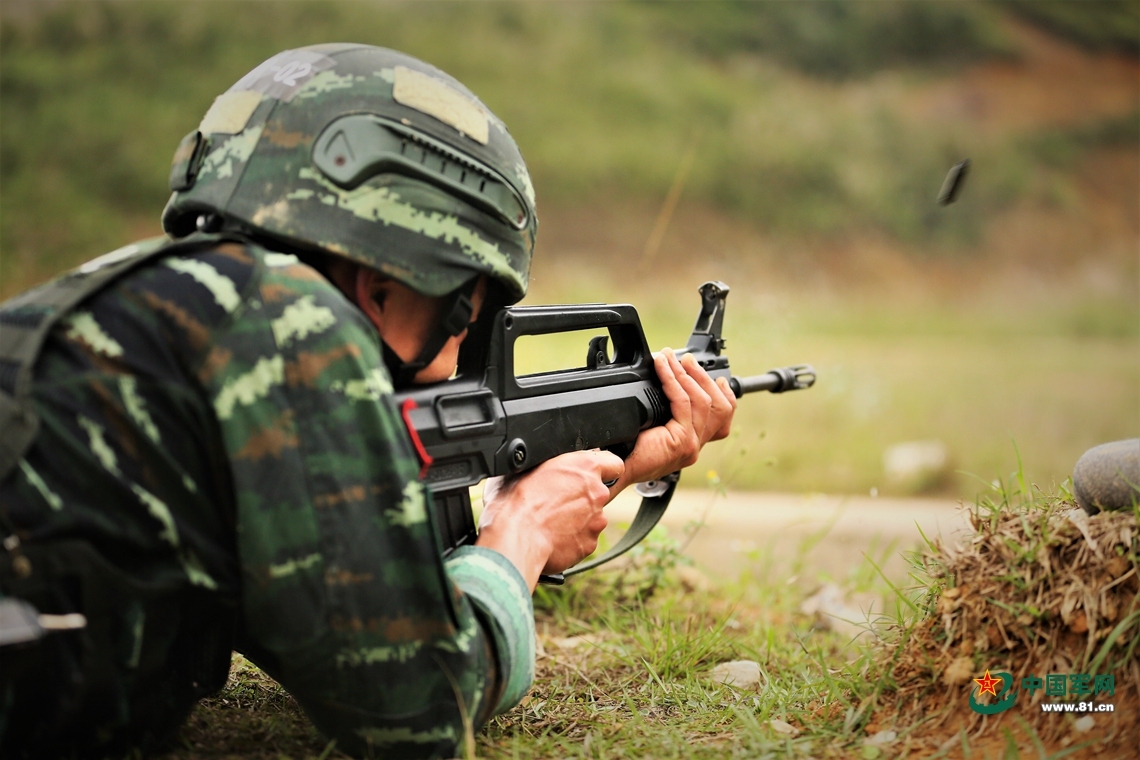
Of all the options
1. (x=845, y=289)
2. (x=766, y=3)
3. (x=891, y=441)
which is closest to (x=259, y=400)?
(x=891, y=441)

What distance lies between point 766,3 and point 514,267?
15804mm

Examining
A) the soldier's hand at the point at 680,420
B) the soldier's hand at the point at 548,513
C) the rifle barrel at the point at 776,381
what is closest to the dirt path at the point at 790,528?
the rifle barrel at the point at 776,381

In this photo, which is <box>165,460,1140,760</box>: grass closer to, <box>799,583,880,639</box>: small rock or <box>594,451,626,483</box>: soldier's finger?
<box>594,451,626,483</box>: soldier's finger

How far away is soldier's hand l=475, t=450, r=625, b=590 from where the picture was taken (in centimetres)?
187

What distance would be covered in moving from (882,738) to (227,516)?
1331 millimetres

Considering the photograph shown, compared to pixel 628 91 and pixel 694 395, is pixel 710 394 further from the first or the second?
pixel 628 91

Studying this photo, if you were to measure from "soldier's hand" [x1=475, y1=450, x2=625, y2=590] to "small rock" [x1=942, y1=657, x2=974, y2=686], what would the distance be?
76 cm

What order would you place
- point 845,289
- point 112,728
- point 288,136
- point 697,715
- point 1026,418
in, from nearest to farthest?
point 112,728
point 288,136
point 697,715
point 1026,418
point 845,289

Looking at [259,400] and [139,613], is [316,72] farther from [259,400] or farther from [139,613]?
[139,613]

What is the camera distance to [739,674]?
101 inches

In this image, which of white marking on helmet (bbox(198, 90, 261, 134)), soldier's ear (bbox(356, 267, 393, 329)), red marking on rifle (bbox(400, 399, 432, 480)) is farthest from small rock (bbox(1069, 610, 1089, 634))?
white marking on helmet (bbox(198, 90, 261, 134))

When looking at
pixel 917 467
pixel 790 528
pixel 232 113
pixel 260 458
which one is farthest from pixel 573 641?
pixel 917 467

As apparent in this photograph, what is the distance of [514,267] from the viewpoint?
6.20 ft

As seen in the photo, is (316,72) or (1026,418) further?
(1026,418)
